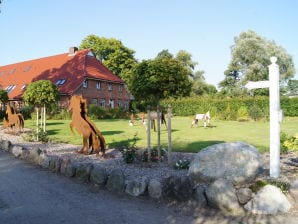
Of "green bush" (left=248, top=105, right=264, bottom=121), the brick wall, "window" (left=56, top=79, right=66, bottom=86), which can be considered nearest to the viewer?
"green bush" (left=248, top=105, right=264, bottom=121)

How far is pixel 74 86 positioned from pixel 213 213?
36368 mm

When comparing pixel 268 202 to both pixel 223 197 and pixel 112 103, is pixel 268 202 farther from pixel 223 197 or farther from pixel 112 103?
pixel 112 103

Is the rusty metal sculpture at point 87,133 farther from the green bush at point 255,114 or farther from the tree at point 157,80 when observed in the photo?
the tree at point 157,80

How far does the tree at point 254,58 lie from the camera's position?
173ft

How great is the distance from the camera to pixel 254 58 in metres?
53.8

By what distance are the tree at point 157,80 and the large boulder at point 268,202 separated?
1367 inches

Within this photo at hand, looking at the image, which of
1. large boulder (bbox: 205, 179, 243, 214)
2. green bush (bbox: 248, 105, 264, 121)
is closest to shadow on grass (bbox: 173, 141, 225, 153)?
large boulder (bbox: 205, 179, 243, 214)

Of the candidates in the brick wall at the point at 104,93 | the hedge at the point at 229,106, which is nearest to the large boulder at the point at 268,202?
the hedge at the point at 229,106

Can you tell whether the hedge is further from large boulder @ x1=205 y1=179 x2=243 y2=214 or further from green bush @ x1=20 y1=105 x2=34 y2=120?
large boulder @ x1=205 y1=179 x2=243 y2=214

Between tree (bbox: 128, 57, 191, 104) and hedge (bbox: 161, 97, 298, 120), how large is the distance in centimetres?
200

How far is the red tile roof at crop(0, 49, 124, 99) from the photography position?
137 feet

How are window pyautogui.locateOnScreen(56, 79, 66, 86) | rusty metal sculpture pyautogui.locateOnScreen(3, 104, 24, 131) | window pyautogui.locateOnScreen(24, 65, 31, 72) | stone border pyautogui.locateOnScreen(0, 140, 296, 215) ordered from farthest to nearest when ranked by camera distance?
window pyautogui.locateOnScreen(24, 65, 31, 72), window pyautogui.locateOnScreen(56, 79, 66, 86), rusty metal sculpture pyautogui.locateOnScreen(3, 104, 24, 131), stone border pyautogui.locateOnScreen(0, 140, 296, 215)

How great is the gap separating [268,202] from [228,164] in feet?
4.04

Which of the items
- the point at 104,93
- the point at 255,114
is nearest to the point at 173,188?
the point at 255,114
